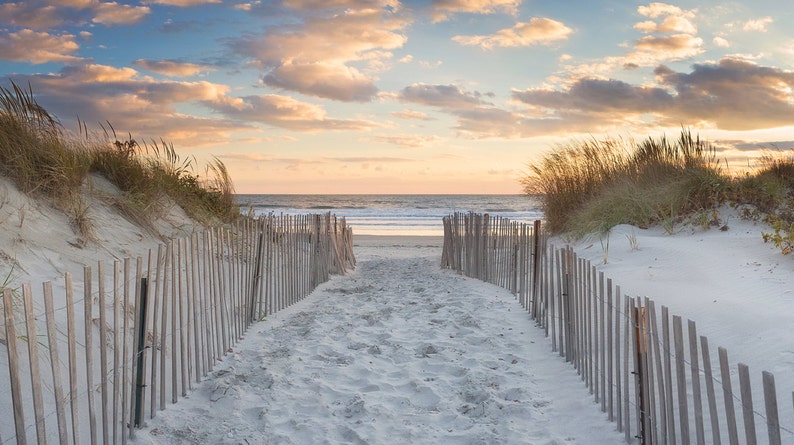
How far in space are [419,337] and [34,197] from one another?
171 inches

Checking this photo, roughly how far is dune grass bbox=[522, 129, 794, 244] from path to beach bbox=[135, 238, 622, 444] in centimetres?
496

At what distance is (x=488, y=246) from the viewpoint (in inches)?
392

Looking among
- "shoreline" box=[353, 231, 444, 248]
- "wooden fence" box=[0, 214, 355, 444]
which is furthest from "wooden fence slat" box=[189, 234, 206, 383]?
"shoreline" box=[353, 231, 444, 248]

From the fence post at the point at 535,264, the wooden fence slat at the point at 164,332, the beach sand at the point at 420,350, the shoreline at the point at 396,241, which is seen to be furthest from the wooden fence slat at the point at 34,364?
the shoreline at the point at 396,241

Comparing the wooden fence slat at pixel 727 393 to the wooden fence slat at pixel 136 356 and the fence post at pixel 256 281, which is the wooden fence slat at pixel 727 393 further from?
the fence post at pixel 256 281

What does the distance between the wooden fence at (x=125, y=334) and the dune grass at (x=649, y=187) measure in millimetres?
6496

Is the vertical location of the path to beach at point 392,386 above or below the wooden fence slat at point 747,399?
below

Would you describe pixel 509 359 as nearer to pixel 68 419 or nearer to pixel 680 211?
pixel 68 419

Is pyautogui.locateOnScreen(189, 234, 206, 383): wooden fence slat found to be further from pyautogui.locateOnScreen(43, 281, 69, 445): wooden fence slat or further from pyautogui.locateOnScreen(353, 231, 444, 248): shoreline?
pyautogui.locateOnScreen(353, 231, 444, 248): shoreline

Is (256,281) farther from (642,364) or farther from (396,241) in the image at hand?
(396,241)

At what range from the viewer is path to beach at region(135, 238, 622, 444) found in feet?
13.1

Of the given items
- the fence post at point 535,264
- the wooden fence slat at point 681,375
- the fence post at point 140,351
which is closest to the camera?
the wooden fence slat at point 681,375

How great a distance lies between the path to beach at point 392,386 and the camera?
3.99 meters

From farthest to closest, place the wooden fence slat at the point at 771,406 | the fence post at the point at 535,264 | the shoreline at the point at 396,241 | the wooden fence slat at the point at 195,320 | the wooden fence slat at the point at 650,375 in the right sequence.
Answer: the shoreline at the point at 396,241 < the fence post at the point at 535,264 < the wooden fence slat at the point at 195,320 < the wooden fence slat at the point at 650,375 < the wooden fence slat at the point at 771,406
